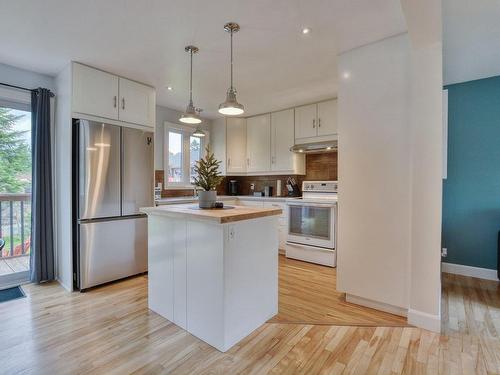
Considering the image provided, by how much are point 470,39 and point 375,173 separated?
4.77 ft

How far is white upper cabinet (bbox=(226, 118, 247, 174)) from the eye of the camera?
4.95 meters

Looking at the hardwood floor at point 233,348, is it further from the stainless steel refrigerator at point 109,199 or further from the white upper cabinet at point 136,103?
the white upper cabinet at point 136,103

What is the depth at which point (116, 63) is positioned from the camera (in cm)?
277

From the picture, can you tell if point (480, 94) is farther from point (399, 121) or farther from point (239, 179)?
point (239, 179)

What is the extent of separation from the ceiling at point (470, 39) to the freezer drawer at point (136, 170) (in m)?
3.16

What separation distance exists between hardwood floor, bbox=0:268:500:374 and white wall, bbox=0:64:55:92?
2293mm

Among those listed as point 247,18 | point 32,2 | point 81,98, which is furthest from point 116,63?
point 247,18

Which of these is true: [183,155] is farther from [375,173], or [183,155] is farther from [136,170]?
[375,173]

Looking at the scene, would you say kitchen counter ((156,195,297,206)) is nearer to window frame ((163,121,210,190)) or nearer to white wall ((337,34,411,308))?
window frame ((163,121,210,190))

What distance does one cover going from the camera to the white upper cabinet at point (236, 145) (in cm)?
495

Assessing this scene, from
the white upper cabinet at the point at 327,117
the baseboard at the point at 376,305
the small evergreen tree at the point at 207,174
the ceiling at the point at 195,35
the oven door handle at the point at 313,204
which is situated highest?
the ceiling at the point at 195,35

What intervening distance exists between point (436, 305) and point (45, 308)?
3.36 meters

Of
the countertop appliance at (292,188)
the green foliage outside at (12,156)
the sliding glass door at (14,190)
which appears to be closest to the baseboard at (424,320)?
the countertop appliance at (292,188)

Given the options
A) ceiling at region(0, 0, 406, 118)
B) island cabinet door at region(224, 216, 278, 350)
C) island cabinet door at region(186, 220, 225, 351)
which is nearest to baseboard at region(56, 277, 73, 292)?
island cabinet door at region(186, 220, 225, 351)
